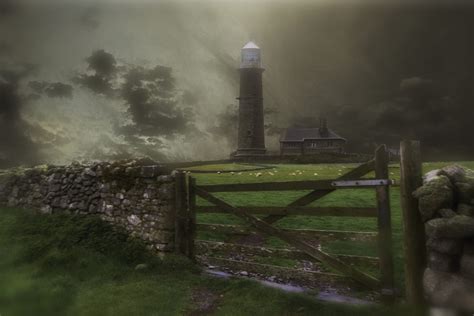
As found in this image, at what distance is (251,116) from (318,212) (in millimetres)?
58765

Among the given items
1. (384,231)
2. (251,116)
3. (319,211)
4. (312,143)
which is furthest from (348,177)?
(312,143)

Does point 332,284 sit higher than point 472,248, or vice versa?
point 472,248

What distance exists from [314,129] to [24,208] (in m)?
69.0

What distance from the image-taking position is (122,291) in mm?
7148

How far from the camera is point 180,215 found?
841 centimetres

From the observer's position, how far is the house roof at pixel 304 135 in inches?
2931

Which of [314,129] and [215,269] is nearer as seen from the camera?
[215,269]

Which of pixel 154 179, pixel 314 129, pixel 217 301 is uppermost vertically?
pixel 314 129

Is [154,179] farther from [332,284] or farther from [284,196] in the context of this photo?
[284,196]

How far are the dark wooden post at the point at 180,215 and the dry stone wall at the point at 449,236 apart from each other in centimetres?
496

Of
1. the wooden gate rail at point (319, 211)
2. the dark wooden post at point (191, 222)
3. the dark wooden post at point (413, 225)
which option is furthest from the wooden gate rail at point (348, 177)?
the dark wooden post at point (191, 222)

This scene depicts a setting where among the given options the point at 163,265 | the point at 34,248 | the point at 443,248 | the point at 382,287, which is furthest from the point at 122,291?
the point at 443,248

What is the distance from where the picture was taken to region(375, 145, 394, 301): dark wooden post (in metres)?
5.95

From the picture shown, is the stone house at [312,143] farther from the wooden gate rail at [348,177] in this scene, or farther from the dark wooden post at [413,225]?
the dark wooden post at [413,225]
